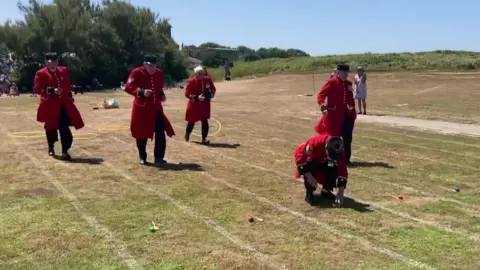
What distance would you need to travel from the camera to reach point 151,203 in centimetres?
819

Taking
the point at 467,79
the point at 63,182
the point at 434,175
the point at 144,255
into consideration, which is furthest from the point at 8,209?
the point at 467,79

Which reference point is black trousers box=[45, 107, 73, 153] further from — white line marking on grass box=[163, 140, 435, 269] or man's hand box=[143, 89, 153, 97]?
white line marking on grass box=[163, 140, 435, 269]

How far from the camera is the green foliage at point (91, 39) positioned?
48281mm

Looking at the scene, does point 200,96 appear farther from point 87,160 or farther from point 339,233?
point 339,233

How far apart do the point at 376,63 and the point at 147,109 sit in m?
49.7

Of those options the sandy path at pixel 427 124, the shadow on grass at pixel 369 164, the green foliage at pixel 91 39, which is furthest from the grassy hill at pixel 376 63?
the shadow on grass at pixel 369 164

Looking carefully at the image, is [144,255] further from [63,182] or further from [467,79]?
[467,79]

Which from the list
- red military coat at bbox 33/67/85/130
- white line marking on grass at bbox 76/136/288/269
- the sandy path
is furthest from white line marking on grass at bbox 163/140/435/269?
the sandy path

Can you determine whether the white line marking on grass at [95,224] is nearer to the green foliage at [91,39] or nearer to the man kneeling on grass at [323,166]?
the man kneeling on grass at [323,166]

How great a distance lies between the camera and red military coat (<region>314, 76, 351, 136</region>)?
34.1 ft

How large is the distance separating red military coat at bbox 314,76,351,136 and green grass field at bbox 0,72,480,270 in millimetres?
896

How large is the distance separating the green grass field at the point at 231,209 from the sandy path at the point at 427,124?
2022 millimetres

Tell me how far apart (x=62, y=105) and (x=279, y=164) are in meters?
4.20

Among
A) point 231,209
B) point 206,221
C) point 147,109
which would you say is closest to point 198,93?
point 147,109
